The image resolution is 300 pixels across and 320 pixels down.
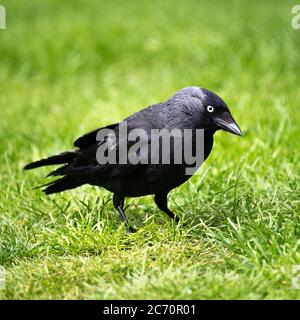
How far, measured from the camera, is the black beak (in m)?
3.86

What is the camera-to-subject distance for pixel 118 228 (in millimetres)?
Result: 3959

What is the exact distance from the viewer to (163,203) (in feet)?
13.9

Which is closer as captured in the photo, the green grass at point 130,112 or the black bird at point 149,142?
the green grass at point 130,112

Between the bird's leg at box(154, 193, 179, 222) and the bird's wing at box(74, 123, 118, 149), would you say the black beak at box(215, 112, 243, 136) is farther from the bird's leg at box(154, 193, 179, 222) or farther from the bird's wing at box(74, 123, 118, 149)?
the bird's wing at box(74, 123, 118, 149)

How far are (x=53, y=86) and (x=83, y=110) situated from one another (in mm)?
1167

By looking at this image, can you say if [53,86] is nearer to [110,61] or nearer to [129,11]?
[110,61]

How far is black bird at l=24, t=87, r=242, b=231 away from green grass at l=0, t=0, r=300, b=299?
0.24 m

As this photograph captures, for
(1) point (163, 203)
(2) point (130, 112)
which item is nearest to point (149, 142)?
(1) point (163, 203)

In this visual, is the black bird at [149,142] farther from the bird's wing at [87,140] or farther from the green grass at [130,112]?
the green grass at [130,112]

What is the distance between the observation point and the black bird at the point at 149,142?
3875 mm

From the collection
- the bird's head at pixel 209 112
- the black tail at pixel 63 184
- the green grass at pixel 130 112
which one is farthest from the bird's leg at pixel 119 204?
the bird's head at pixel 209 112

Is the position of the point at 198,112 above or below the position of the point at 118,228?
above

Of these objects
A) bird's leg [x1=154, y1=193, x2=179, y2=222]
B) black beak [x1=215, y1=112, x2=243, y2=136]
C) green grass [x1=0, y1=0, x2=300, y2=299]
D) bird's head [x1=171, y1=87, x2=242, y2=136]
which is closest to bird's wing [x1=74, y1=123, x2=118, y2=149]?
green grass [x1=0, y1=0, x2=300, y2=299]

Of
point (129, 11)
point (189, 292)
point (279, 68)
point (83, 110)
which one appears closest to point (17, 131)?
point (83, 110)
